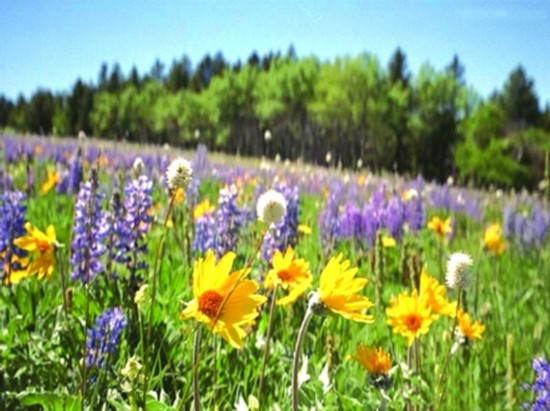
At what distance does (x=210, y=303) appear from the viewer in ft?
3.13

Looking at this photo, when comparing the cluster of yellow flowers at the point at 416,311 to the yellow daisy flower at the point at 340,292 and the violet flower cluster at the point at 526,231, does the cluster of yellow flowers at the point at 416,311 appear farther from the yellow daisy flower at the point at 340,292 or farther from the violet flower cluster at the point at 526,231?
the violet flower cluster at the point at 526,231

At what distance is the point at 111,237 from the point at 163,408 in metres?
0.90

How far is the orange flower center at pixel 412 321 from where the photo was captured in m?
1.37

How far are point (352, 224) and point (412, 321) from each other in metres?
2.01

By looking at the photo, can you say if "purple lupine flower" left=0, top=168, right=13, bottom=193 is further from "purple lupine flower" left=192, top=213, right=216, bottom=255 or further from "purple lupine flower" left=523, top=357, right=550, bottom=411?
"purple lupine flower" left=523, top=357, right=550, bottom=411

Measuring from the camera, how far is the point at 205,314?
0.94 meters

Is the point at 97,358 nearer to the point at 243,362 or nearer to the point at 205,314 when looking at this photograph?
the point at 243,362

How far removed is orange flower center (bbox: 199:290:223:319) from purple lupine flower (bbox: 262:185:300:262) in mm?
1173

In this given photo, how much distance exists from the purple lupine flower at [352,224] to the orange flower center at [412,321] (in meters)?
1.96

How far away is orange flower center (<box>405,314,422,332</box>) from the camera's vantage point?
1.37 m

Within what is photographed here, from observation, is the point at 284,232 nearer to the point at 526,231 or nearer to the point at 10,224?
the point at 10,224

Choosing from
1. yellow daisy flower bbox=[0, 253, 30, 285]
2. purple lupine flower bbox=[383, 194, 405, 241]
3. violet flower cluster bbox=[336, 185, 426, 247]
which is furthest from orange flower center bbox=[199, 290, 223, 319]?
purple lupine flower bbox=[383, 194, 405, 241]

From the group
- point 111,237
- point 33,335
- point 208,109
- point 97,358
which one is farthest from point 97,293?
point 208,109

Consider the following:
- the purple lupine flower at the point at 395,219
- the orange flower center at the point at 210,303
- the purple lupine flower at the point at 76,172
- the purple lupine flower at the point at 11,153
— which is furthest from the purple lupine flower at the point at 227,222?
the purple lupine flower at the point at 11,153
